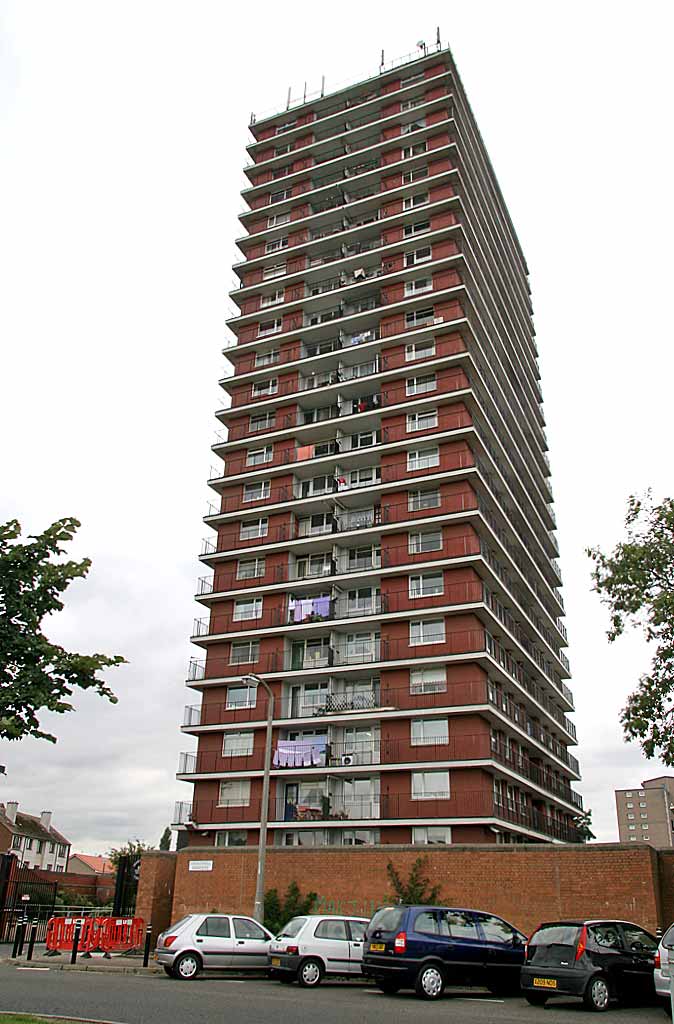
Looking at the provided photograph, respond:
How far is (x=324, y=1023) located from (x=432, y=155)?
44929 millimetres

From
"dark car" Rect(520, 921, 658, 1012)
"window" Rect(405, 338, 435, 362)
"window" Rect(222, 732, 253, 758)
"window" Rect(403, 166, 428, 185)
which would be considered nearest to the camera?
"dark car" Rect(520, 921, 658, 1012)

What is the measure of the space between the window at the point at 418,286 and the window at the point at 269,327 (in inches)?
308

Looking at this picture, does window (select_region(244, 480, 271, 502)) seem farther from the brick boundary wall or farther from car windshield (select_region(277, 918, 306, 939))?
car windshield (select_region(277, 918, 306, 939))

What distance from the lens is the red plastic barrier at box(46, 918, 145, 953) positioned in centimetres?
2450

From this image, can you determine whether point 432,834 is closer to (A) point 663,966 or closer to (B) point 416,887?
(B) point 416,887

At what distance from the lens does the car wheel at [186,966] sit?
20.0m

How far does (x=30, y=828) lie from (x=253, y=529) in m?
58.6

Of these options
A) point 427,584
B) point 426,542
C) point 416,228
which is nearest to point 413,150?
point 416,228

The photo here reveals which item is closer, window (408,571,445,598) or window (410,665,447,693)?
window (410,665,447,693)

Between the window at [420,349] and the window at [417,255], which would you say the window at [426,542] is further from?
the window at [417,255]

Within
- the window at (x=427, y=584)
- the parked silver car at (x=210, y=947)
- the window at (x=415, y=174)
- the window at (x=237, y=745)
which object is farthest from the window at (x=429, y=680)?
the window at (x=415, y=174)

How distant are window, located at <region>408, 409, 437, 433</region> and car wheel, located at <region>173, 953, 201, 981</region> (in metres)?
27.1

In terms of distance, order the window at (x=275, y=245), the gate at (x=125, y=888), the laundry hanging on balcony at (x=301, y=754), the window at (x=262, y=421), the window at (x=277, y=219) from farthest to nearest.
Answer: the window at (x=277, y=219)
the window at (x=275, y=245)
the window at (x=262, y=421)
the laundry hanging on balcony at (x=301, y=754)
the gate at (x=125, y=888)

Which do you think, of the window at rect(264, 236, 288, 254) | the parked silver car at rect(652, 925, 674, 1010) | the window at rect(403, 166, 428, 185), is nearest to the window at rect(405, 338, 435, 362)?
the window at rect(403, 166, 428, 185)
